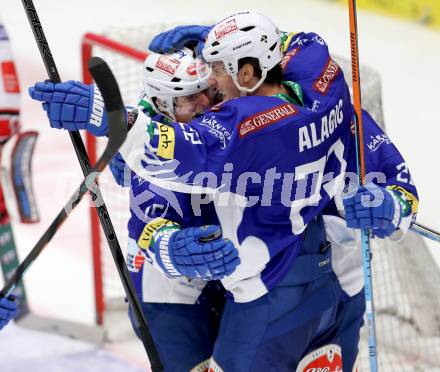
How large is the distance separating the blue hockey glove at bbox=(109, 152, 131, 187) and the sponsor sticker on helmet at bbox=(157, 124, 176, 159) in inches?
19.9

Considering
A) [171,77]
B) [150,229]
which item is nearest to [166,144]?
[150,229]

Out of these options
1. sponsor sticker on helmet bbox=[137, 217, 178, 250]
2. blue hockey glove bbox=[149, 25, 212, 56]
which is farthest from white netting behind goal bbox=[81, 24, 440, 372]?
sponsor sticker on helmet bbox=[137, 217, 178, 250]

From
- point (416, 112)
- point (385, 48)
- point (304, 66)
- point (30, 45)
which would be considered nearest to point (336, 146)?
point (304, 66)

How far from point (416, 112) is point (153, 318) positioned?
2667 mm

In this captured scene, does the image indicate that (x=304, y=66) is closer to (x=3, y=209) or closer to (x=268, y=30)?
(x=268, y=30)

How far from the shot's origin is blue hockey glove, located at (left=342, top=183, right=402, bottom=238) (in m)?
2.29

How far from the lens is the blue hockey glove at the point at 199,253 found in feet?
7.15

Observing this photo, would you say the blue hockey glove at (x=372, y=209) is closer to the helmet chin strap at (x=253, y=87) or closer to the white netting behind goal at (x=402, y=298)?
the helmet chin strap at (x=253, y=87)

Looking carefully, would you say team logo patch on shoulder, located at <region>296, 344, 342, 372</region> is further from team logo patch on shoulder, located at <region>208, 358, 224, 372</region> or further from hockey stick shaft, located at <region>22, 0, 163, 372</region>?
hockey stick shaft, located at <region>22, 0, 163, 372</region>

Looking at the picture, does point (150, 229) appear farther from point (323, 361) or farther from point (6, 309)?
point (323, 361)

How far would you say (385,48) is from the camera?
561cm

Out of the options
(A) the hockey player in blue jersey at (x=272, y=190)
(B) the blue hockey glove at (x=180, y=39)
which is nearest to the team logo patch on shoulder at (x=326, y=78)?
(A) the hockey player in blue jersey at (x=272, y=190)

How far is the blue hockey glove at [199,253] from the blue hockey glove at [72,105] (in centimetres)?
A: 35

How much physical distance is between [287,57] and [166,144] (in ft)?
1.93
